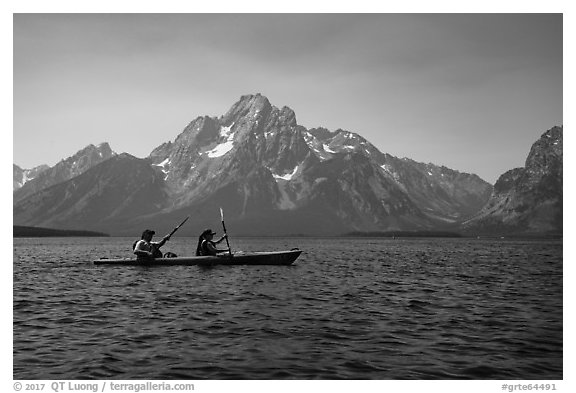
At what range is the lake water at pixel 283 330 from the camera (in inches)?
709

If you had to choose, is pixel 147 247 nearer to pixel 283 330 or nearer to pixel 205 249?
pixel 205 249

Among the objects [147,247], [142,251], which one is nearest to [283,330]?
[142,251]

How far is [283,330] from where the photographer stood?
24234 mm

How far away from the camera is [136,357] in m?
19.0

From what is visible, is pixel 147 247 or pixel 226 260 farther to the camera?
pixel 226 260

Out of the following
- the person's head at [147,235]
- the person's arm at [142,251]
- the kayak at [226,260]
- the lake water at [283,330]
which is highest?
the person's head at [147,235]

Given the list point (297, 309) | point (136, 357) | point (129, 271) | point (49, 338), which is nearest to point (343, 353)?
point (136, 357)

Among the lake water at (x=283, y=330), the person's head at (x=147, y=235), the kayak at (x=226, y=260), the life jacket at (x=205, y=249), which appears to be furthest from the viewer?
the life jacket at (x=205, y=249)

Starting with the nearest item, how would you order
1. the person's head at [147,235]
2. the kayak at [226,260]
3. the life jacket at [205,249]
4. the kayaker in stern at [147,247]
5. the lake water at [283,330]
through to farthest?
1. the lake water at [283,330]
2. the kayak at [226,260]
3. the person's head at [147,235]
4. the kayaker in stern at [147,247]
5. the life jacket at [205,249]

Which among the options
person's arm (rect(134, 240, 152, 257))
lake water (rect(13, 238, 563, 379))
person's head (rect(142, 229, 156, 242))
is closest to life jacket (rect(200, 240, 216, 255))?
person's arm (rect(134, 240, 152, 257))

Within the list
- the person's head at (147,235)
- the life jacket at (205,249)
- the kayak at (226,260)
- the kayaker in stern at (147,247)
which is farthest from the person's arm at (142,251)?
the life jacket at (205,249)

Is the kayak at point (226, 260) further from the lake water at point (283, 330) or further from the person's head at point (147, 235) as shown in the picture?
the lake water at point (283, 330)
